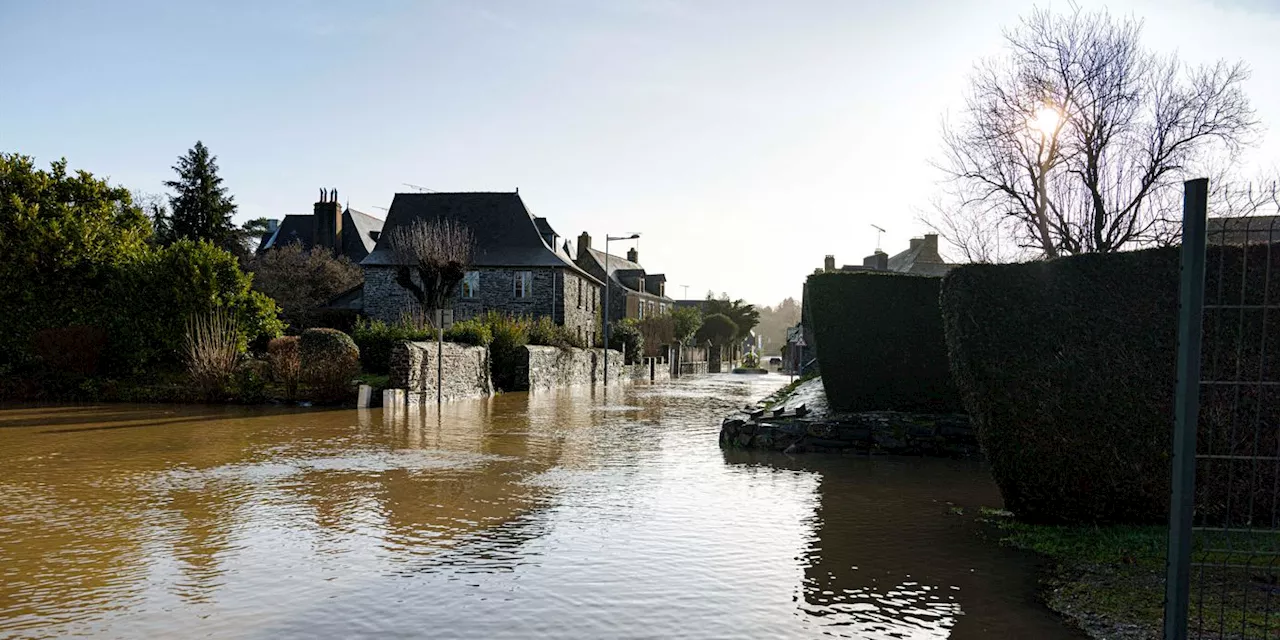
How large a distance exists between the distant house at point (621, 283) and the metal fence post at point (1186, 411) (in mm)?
51053

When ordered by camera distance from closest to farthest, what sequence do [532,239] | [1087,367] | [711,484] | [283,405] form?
[1087,367], [711,484], [283,405], [532,239]

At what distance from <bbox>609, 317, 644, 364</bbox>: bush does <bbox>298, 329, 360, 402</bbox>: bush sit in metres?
25.3

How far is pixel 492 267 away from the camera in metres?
43.3

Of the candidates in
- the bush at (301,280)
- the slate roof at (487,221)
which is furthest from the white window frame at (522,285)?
the bush at (301,280)

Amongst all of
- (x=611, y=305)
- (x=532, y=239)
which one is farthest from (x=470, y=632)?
(x=611, y=305)

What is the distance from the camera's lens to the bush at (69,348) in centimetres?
2505

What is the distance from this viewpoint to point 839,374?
15.8 m

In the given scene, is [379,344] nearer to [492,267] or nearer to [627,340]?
[492,267]

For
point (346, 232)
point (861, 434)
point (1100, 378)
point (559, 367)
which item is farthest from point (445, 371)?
point (346, 232)

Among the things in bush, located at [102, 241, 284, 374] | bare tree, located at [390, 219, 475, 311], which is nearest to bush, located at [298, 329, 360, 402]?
bush, located at [102, 241, 284, 374]

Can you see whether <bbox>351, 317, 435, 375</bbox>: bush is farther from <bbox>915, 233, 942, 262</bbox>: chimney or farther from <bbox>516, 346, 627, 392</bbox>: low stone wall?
<bbox>915, 233, 942, 262</bbox>: chimney

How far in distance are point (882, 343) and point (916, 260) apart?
34.1m

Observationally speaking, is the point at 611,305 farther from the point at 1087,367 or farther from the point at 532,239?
the point at 1087,367

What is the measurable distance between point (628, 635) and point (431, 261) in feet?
95.7
